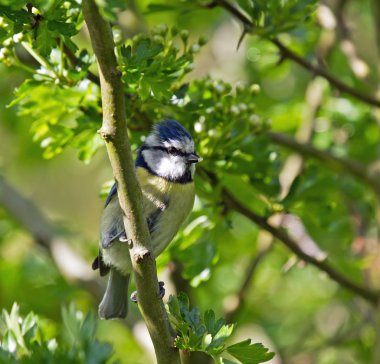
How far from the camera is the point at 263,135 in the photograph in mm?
3143

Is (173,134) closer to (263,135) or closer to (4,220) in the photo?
(263,135)

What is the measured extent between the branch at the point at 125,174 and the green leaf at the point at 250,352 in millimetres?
182

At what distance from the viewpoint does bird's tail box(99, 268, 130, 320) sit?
3412 mm

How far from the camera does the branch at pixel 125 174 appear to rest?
2.07 m

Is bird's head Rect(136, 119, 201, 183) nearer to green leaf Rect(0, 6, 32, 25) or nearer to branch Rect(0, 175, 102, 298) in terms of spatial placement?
green leaf Rect(0, 6, 32, 25)

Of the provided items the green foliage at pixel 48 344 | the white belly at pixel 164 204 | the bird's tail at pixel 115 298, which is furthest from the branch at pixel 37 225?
the green foliage at pixel 48 344

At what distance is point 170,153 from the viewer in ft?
10.8

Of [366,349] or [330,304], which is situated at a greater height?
[366,349]

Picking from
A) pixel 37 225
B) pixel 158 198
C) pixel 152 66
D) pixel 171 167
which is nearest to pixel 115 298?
pixel 158 198

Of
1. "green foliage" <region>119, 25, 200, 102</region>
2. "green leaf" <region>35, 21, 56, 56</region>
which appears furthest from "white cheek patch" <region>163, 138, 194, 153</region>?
"green leaf" <region>35, 21, 56, 56</region>

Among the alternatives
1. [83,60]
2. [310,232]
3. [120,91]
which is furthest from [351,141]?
[120,91]

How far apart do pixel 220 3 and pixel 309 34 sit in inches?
44.7

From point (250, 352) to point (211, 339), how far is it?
0.13 metres

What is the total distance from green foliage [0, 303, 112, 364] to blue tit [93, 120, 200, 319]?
71cm
